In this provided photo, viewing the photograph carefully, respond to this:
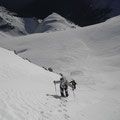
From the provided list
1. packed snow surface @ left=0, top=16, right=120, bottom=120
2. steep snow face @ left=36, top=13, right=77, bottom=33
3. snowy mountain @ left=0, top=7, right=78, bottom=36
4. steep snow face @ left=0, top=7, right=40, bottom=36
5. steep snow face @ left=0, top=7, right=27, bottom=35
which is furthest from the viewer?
steep snow face @ left=0, top=7, right=40, bottom=36

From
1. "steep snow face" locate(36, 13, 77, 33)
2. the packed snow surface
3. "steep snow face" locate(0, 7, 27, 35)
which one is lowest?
the packed snow surface

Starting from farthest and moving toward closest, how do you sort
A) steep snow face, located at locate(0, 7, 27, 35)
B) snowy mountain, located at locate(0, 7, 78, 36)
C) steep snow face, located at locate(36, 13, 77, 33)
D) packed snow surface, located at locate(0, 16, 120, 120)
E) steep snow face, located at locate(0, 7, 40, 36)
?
steep snow face, located at locate(0, 7, 40, 36), steep snow face, located at locate(0, 7, 27, 35), snowy mountain, located at locate(0, 7, 78, 36), steep snow face, located at locate(36, 13, 77, 33), packed snow surface, located at locate(0, 16, 120, 120)

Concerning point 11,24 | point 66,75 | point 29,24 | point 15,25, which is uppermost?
point 29,24

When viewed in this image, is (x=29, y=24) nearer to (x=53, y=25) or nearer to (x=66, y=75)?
(x=53, y=25)

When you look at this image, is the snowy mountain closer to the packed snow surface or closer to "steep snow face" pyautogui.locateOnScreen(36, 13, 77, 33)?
"steep snow face" pyautogui.locateOnScreen(36, 13, 77, 33)

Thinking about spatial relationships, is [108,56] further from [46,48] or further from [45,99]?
[45,99]

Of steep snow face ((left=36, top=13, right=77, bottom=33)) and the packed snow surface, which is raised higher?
steep snow face ((left=36, top=13, right=77, bottom=33))

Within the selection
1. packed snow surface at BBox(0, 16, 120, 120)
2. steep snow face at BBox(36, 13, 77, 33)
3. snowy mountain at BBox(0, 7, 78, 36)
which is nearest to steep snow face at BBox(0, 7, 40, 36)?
snowy mountain at BBox(0, 7, 78, 36)

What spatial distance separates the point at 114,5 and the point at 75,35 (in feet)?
367

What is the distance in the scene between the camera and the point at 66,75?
34.1 meters

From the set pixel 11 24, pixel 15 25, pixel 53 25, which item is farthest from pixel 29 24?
pixel 53 25

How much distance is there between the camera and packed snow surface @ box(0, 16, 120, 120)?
1148 cm

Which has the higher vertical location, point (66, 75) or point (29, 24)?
point (29, 24)

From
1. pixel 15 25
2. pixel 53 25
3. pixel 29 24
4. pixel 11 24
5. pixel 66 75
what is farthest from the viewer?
pixel 29 24
